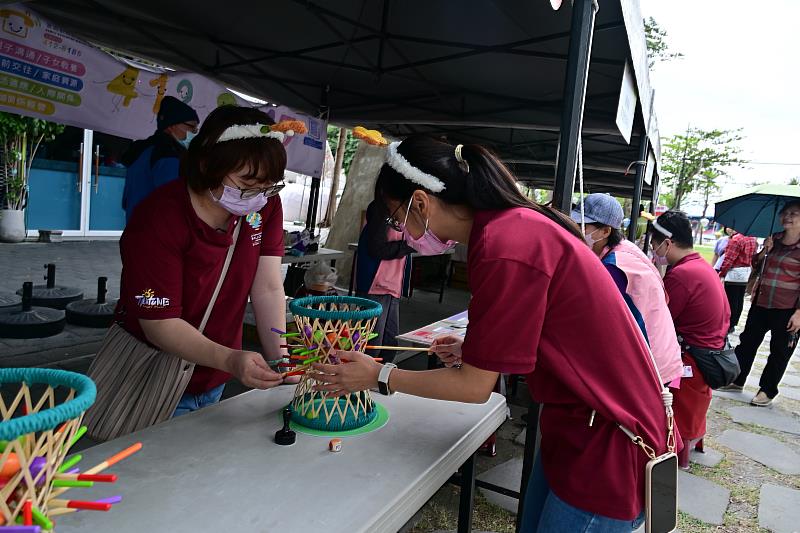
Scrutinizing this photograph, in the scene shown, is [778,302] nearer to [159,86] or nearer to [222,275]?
[222,275]

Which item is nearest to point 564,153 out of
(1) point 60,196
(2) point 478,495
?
(2) point 478,495

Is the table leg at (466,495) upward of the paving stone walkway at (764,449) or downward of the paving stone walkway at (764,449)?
upward

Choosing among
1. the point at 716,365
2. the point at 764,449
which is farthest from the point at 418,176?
the point at 764,449

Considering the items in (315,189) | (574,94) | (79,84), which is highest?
(79,84)

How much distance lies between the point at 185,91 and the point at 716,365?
4.47 meters

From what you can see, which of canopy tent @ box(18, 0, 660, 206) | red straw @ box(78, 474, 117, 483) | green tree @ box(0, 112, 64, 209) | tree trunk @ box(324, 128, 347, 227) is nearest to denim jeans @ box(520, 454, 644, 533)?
red straw @ box(78, 474, 117, 483)

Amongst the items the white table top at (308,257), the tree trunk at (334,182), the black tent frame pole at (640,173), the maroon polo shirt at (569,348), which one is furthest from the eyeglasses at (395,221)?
the tree trunk at (334,182)

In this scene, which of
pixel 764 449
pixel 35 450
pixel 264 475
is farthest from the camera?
pixel 764 449

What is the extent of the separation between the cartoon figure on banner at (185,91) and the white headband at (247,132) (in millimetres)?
3469

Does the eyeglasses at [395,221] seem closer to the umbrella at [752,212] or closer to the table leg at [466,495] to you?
the table leg at [466,495]

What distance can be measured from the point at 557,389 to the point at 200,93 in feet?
14.2

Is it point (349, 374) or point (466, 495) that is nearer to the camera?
point (349, 374)

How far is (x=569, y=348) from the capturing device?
3.72 ft

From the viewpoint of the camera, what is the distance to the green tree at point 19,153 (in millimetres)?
7919
